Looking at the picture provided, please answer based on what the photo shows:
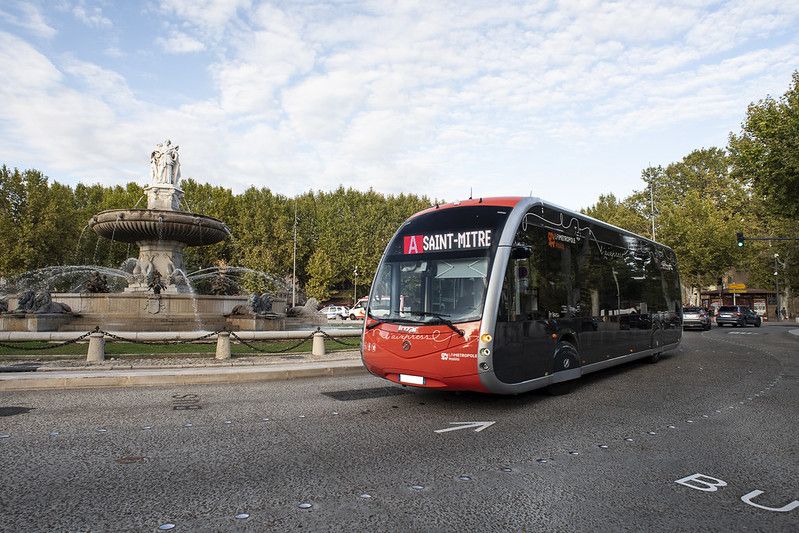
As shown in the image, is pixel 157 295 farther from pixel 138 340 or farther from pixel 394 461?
pixel 394 461

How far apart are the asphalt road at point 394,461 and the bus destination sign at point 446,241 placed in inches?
94.8

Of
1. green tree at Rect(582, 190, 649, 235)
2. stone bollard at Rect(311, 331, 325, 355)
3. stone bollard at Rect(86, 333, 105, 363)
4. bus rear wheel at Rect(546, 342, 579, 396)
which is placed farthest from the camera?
green tree at Rect(582, 190, 649, 235)

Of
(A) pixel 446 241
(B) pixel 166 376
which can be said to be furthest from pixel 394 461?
(B) pixel 166 376

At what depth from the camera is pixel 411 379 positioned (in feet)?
25.5

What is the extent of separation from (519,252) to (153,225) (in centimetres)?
1828

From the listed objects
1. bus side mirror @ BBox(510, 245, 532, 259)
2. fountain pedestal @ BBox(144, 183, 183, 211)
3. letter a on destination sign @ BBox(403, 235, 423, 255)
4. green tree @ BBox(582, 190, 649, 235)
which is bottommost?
bus side mirror @ BBox(510, 245, 532, 259)

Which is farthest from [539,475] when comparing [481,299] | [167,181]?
[167,181]

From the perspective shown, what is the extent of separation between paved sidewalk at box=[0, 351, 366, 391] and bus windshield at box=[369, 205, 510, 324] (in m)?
4.06

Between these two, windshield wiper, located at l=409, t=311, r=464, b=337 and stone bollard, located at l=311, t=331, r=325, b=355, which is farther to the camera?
stone bollard, located at l=311, t=331, r=325, b=355

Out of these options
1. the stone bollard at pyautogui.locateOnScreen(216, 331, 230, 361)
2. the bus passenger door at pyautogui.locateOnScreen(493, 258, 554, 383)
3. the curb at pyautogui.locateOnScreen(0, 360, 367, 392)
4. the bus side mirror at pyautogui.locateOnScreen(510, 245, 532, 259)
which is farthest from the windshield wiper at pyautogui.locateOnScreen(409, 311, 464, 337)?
the stone bollard at pyautogui.locateOnScreen(216, 331, 230, 361)

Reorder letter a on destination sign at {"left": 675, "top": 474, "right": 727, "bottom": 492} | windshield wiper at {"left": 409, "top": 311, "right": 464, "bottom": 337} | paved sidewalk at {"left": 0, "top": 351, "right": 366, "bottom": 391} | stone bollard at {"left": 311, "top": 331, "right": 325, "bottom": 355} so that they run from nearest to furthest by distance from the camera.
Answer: letter a on destination sign at {"left": 675, "top": 474, "right": 727, "bottom": 492}, windshield wiper at {"left": 409, "top": 311, "right": 464, "bottom": 337}, paved sidewalk at {"left": 0, "top": 351, "right": 366, "bottom": 391}, stone bollard at {"left": 311, "top": 331, "right": 325, "bottom": 355}

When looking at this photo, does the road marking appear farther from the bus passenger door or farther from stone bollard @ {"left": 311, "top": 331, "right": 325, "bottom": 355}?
stone bollard @ {"left": 311, "top": 331, "right": 325, "bottom": 355}

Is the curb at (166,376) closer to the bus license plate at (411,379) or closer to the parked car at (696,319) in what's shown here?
the bus license plate at (411,379)

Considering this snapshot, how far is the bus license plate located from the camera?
765 cm
